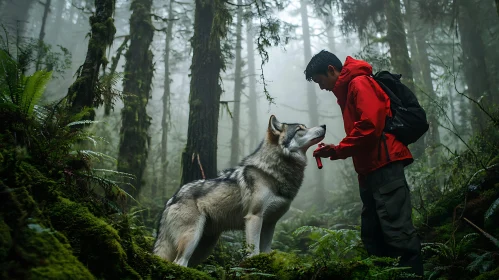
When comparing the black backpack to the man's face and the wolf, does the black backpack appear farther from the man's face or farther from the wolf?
the wolf

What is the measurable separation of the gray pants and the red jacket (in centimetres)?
15

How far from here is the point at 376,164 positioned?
3721 millimetres

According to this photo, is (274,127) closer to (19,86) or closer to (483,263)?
(483,263)

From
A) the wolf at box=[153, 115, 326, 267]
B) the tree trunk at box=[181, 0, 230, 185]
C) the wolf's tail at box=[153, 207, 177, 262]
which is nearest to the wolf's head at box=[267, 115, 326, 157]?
the wolf at box=[153, 115, 326, 267]

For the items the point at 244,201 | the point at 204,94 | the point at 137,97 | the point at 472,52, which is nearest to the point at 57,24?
the point at 137,97

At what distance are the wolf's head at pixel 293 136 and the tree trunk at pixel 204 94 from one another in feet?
8.76

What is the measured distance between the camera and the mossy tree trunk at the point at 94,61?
15.2 ft

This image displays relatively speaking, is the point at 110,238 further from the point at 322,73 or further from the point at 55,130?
the point at 322,73

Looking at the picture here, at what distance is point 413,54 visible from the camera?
22.1m

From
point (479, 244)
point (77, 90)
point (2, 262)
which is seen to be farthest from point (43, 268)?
point (479, 244)

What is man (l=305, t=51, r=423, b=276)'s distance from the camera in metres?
3.49

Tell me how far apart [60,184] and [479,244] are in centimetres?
544

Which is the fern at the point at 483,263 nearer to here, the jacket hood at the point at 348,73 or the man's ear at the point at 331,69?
the jacket hood at the point at 348,73

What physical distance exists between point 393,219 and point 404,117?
4.05 ft
